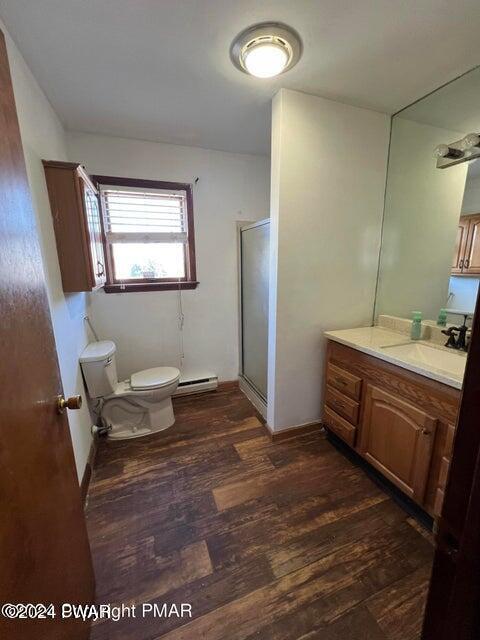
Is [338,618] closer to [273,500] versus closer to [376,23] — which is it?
[273,500]

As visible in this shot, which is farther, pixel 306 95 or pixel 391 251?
pixel 391 251

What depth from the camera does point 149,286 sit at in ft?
8.25

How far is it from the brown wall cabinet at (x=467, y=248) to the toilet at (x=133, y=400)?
7.14 ft

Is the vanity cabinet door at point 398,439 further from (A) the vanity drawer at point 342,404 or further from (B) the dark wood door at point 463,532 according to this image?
(B) the dark wood door at point 463,532

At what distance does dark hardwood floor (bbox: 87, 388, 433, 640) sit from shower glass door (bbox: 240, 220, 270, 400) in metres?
0.73

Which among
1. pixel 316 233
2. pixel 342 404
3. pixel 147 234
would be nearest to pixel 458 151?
pixel 316 233

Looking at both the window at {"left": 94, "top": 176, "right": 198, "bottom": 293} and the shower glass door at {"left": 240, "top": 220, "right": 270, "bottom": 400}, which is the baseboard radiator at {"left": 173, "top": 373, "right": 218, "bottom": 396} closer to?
the shower glass door at {"left": 240, "top": 220, "right": 270, "bottom": 400}

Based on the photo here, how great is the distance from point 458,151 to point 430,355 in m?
1.27

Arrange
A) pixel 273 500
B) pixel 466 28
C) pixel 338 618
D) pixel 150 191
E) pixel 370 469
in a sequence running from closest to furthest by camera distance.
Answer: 1. pixel 338 618
2. pixel 466 28
3. pixel 273 500
4. pixel 370 469
5. pixel 150 191

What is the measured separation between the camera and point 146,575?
4.04 feet

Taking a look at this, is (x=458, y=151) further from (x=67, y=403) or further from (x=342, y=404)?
(x=67, y=403)

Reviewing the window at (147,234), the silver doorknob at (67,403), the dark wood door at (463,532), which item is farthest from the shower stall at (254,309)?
the dark wood door at (463,532)

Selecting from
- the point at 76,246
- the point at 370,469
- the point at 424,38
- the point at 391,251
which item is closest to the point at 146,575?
the point at 370,469

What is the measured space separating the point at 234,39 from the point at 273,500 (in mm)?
2445
